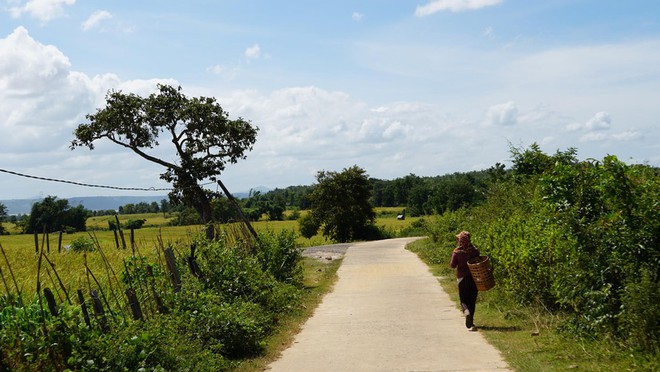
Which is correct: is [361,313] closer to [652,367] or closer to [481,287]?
[481,287]

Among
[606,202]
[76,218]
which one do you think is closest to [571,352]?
[606,202]

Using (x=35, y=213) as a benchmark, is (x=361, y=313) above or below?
below

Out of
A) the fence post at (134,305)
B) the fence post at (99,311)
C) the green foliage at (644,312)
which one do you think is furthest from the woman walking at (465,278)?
the fence post at (99,311)

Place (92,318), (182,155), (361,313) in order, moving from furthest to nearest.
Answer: (182,155) → (361,313) → (92,318)

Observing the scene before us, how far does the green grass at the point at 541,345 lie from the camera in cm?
747

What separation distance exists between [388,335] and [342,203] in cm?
4317

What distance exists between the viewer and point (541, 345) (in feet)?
29.6

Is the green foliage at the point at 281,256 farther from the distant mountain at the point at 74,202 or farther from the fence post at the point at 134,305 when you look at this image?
the fence post at the point at 134,305

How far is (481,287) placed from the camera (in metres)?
11.1

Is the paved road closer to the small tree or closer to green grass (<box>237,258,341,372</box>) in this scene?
green grass (<box>237,258,341,372</box>)

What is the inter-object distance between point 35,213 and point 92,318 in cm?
1095

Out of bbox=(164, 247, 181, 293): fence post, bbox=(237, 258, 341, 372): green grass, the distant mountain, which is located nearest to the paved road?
bbox=(237, 258, 341, 372): green grass

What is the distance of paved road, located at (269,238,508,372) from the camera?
8.35 metres

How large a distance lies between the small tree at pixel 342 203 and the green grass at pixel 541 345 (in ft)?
131
